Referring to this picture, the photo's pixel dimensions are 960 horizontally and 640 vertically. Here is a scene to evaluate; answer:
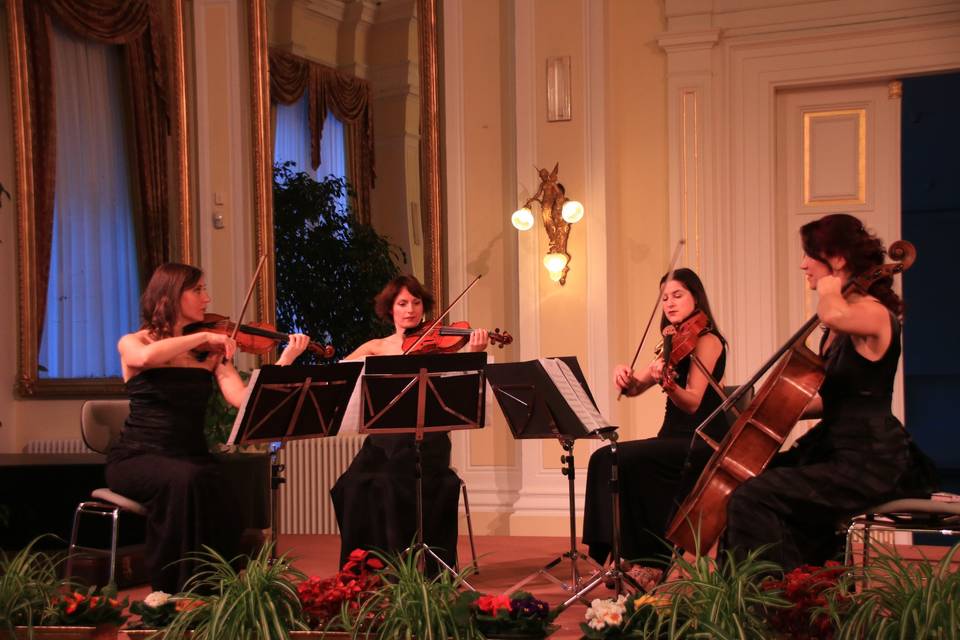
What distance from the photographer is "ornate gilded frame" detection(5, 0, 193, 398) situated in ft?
19.1

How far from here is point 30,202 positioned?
588cm

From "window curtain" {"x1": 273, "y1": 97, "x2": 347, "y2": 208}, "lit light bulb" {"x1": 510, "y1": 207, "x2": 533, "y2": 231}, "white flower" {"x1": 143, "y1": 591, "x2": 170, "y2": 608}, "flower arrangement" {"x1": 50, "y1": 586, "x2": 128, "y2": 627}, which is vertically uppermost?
"window curtain" {"x1": 273, "y1": 97, "x2": 347, "y2": 208}

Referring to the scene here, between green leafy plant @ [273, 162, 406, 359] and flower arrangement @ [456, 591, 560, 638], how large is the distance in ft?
11.5

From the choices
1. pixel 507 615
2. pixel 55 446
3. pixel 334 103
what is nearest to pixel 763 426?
pixel 507 615

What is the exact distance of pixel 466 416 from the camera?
3.48 m

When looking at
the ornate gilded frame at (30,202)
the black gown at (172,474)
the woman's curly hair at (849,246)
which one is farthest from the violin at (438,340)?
the ornate gilded frame at (30,202)

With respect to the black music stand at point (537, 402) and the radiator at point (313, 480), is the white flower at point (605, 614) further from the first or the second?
the radiator at point (313, 480)

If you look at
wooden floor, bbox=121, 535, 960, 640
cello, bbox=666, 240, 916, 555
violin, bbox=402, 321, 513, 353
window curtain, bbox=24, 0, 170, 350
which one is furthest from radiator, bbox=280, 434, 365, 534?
cello, bbox=666, 240, 916, 555

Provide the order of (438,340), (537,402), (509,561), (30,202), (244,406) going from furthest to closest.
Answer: (30,202) < (509,561) < (438,340) < (537,402) < (244,406)

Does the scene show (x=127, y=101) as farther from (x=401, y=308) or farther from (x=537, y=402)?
(x=537, y=402)

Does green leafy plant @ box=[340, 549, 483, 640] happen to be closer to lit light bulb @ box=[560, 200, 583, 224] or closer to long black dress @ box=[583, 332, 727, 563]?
long black dress @ box=[583, 332, 727, 563]

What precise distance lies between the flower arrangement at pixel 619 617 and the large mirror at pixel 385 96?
3623 millimetres

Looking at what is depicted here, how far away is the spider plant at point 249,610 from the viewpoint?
2.33 m

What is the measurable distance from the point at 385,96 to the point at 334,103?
0.31m
